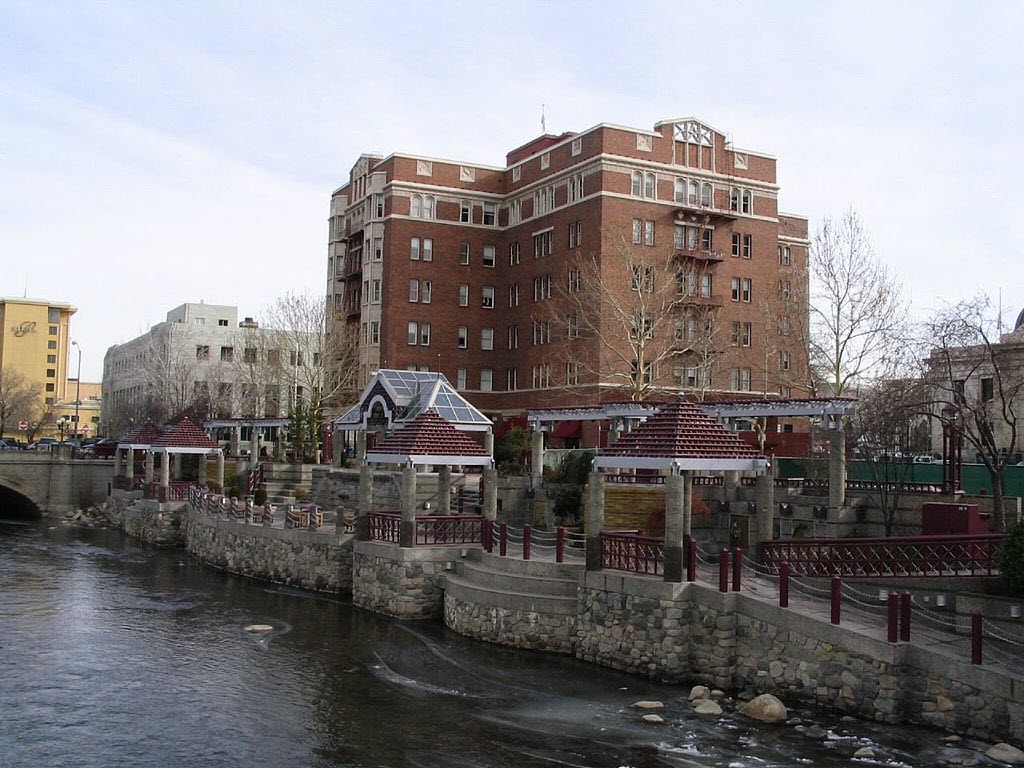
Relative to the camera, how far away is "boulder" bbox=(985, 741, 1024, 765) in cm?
1420

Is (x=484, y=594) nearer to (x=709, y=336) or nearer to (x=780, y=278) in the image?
(x=709, y=336)

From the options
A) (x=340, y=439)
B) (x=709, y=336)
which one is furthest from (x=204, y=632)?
(x=709, y=336)

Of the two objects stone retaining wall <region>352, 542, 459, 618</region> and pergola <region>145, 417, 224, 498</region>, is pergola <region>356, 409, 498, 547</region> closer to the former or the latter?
stone retaining wall <region>352, 542, 459, 618</region>

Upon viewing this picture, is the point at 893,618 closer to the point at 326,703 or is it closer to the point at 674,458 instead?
the point at 674,458

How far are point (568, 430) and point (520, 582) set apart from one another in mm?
35159

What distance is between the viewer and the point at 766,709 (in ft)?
55.4

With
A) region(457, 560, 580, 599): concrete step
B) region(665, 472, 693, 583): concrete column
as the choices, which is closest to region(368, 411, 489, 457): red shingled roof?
region(457, 560, 580, 599): concrete step

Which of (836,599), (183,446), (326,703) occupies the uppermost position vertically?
(183,446)

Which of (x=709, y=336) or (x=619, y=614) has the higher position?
(x=709, y=336)

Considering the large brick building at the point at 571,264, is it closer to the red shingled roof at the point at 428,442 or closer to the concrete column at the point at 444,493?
the concrete column at the point at 444,493

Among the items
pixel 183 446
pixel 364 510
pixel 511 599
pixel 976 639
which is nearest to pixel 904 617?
pixel 976 639

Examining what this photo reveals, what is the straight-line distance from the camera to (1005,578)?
18.6 meters

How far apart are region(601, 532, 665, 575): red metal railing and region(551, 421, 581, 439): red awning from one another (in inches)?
1412

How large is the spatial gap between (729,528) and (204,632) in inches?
589
